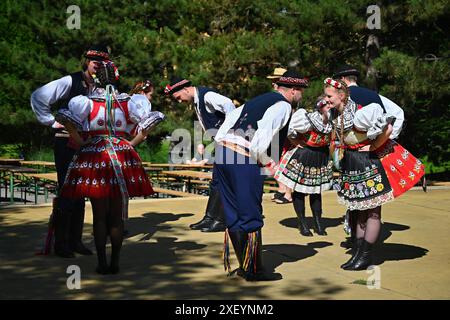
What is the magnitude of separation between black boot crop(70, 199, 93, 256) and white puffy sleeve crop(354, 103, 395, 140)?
9.00 ft

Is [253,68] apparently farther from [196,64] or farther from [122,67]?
[122,67]

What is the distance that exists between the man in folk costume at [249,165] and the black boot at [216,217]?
8.44 feet

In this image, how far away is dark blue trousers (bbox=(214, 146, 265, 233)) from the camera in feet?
19.8

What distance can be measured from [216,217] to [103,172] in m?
2.95

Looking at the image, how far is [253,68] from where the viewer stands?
65.0 ft

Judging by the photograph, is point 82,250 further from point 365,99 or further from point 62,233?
point 365,99

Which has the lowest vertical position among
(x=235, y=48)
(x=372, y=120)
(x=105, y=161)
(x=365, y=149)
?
(x=105, y=161)

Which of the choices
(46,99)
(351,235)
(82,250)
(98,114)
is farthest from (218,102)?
(98,114)

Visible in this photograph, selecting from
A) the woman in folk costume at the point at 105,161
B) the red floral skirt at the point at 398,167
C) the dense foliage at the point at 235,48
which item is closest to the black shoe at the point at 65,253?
the woman in folk costume at the point at 105,161

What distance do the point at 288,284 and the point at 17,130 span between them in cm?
2306

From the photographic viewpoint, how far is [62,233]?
7160mm

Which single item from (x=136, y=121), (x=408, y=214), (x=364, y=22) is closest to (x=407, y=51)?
(x=364, y=22)
